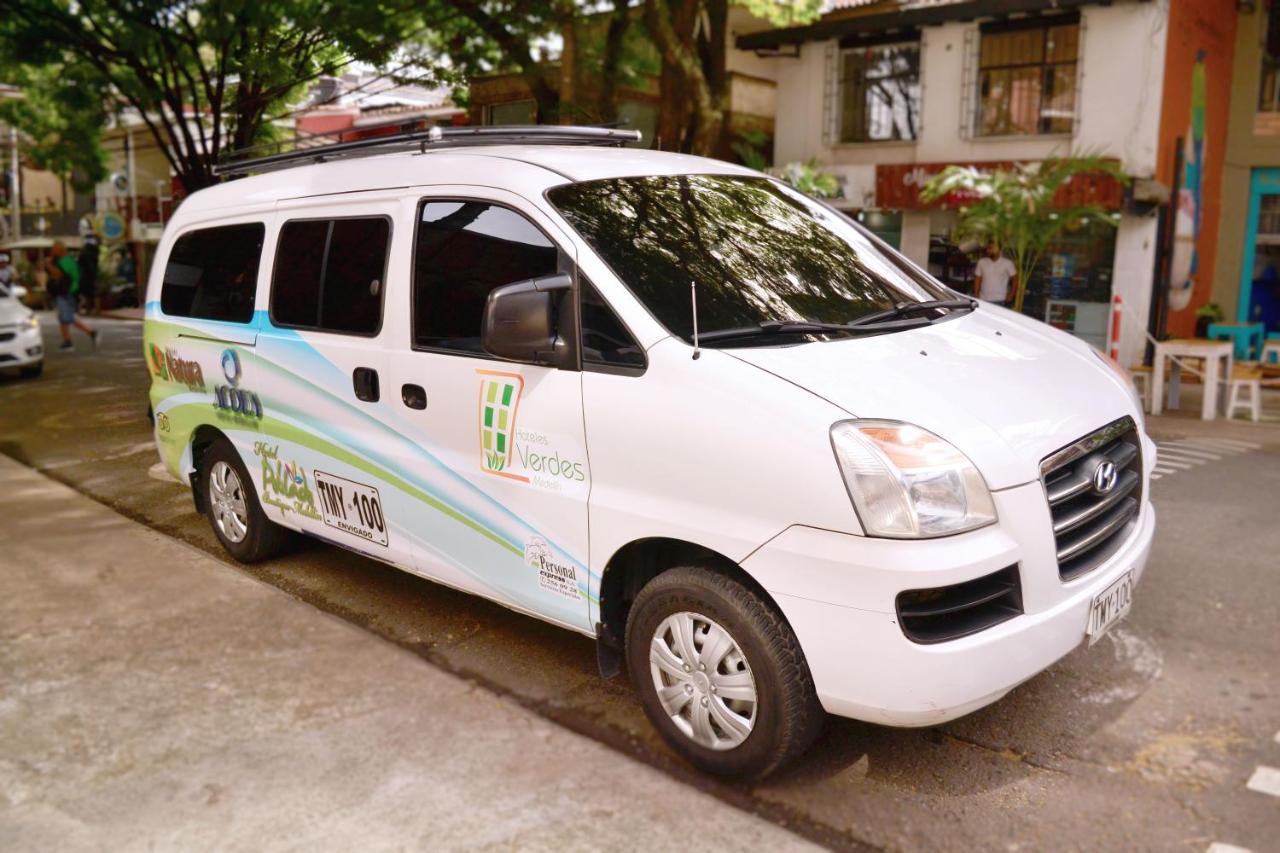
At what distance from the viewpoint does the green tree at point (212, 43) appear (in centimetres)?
1083

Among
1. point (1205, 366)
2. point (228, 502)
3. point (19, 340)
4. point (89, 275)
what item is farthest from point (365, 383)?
point (89, 275)

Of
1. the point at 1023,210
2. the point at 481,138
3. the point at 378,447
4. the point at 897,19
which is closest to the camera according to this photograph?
the point at 378,447

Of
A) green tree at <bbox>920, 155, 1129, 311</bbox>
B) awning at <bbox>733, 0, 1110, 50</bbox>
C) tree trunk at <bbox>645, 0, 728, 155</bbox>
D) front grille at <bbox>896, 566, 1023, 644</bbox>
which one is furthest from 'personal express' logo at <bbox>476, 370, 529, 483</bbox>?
awning at <bbox>733, 0, 1110, 50</bbox>

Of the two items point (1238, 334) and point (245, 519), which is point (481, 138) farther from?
point (1238, 334)

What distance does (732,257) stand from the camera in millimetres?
3828

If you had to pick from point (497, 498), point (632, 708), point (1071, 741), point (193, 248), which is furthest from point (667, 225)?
point (193, 248)

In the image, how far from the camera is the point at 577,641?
15.1 ft

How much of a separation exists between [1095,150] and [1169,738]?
13439 millimetres

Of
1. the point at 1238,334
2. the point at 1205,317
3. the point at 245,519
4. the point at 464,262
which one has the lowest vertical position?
the point at 245,519

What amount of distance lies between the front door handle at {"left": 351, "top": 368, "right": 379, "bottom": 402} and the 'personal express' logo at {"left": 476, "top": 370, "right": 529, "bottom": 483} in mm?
676

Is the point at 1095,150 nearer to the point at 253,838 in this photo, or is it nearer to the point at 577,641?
the point at 577,641

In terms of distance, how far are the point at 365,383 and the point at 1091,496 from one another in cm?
Result: 275

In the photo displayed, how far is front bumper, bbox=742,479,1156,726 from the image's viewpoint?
291 cm

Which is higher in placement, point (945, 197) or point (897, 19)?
point (897, 19)
